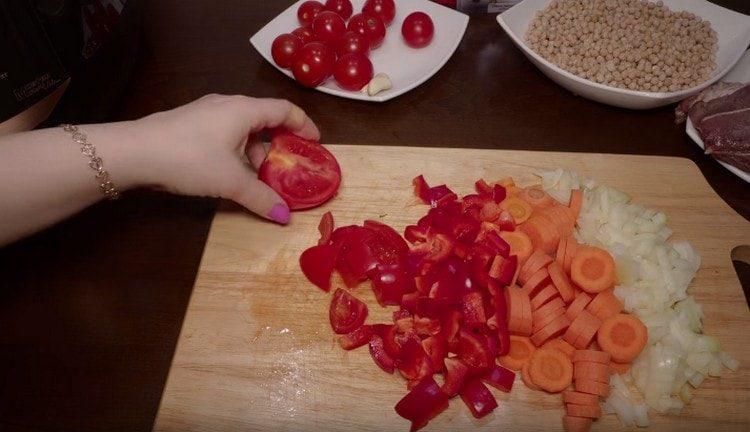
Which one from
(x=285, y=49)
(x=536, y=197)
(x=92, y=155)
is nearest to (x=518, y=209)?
(x=536, y=197)

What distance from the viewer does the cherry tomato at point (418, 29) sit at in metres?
2.01

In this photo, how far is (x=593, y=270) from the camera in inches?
56.9

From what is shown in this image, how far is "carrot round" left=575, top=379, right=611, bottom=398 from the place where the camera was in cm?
129

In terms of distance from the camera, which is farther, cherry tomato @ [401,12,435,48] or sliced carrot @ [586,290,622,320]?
cherry tomato @ [401,12,435,48]

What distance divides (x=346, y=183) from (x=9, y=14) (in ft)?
2.99

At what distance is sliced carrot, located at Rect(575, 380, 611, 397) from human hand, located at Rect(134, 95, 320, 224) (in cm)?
88

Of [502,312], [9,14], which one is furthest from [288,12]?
[502,312]

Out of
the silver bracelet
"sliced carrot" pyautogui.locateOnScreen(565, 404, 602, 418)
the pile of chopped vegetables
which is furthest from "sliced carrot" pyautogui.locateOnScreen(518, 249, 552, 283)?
the silver bracelet

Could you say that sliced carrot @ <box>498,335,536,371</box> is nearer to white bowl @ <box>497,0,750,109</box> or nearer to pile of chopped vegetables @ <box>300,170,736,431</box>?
pile of chopped vegetables @ <box>300,170,736,431</box>

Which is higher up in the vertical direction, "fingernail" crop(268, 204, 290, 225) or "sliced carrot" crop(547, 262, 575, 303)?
"fingernail" crop(268, 204, 290, 225)

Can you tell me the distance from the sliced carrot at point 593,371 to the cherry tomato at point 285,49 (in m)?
1.34

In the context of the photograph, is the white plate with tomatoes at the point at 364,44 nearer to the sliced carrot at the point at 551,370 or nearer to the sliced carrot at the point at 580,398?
the sliced carrot at the point at 551,370

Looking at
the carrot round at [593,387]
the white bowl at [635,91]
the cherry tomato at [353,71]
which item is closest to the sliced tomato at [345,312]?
the carrot round at [593,387]

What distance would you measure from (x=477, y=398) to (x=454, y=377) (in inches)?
2.7
